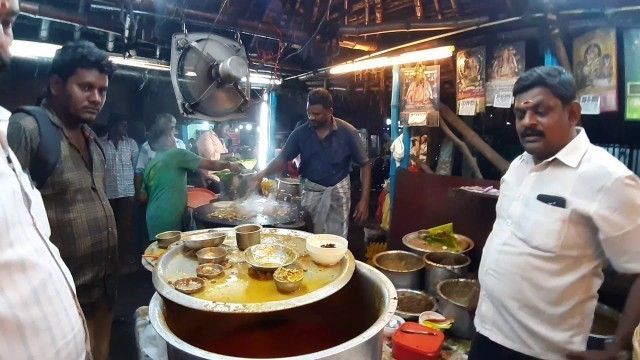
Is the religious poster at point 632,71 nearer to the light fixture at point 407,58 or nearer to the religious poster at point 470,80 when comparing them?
the religious poster at point 470,80

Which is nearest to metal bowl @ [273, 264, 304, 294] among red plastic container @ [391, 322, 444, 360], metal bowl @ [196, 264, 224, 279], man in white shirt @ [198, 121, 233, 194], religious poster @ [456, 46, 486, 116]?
metal bowl @ [196, 264, 224, 279]

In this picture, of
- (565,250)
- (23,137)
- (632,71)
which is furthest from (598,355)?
(23,137)

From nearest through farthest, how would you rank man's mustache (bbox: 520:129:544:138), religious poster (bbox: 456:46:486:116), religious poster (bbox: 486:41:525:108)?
man's mustache (bbox: 520:129:544:138), religious poster (bbox: 486:41:525:108), religious poster (bbox: 456:46:486:116)

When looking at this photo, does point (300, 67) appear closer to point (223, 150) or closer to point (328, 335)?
point (223, 150)

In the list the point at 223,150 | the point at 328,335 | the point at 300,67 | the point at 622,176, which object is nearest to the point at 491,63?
the point at 622,176

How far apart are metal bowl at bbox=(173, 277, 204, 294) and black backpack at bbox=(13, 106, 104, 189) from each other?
117cm

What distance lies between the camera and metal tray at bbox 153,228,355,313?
1.74m

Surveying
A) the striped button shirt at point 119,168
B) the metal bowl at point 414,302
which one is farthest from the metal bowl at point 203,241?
the striped button shirt at point 119,168

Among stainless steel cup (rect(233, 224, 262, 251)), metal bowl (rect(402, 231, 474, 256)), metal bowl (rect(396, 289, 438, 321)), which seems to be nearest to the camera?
stainless steel cup (rect(233, 224, 262, 251))

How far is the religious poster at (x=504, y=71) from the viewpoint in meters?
4.45

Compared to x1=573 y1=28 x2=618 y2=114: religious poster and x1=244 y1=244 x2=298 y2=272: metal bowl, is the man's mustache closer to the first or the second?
x1=244 y1=244 x2=298 y2=272: metal bowl

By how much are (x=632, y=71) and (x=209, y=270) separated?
4.29 metres

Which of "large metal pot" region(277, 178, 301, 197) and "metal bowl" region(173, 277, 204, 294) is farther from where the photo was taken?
"large metal pot" region(277, 178, 301, 197)

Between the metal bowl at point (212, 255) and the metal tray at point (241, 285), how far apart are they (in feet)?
0.19
